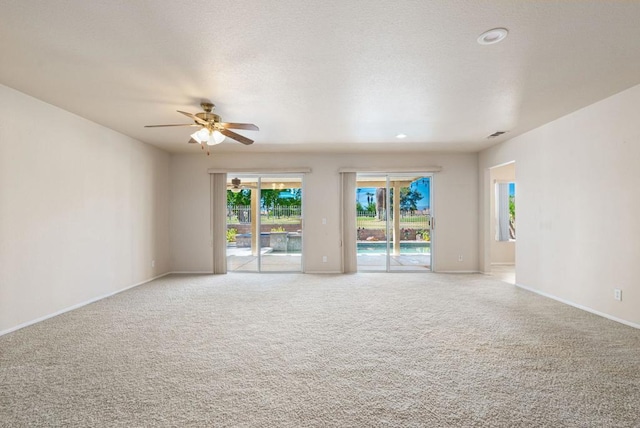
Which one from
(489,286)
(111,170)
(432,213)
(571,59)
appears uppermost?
(571,59)

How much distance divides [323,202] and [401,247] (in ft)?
6.63

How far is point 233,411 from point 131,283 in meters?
4.21

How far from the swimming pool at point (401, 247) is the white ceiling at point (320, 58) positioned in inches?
118

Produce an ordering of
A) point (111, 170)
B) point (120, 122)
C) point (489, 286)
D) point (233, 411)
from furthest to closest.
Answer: point (489, 286) → point (111, 170) → point (120, 122) → point (233, 411)

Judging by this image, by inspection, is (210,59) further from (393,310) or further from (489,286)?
(489,286)

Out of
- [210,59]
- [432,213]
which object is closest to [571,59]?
[210,59]

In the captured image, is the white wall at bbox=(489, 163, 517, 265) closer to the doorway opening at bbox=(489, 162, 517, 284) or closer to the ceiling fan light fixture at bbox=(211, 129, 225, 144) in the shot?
the doorway opening at bbox=(489, 162, 517, 284)

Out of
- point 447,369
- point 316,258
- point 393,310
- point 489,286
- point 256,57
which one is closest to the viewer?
point 447,369

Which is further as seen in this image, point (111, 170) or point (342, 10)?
point (111, 170)

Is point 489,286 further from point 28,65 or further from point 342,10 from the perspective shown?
point 28,65

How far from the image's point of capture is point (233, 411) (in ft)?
6.11

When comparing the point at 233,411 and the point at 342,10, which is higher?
the point at 342,10

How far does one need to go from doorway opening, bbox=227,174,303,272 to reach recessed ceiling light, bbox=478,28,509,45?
4502 mm

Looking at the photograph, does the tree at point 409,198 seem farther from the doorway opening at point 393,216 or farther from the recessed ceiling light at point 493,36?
the recessed ceiling light at point 493,36
